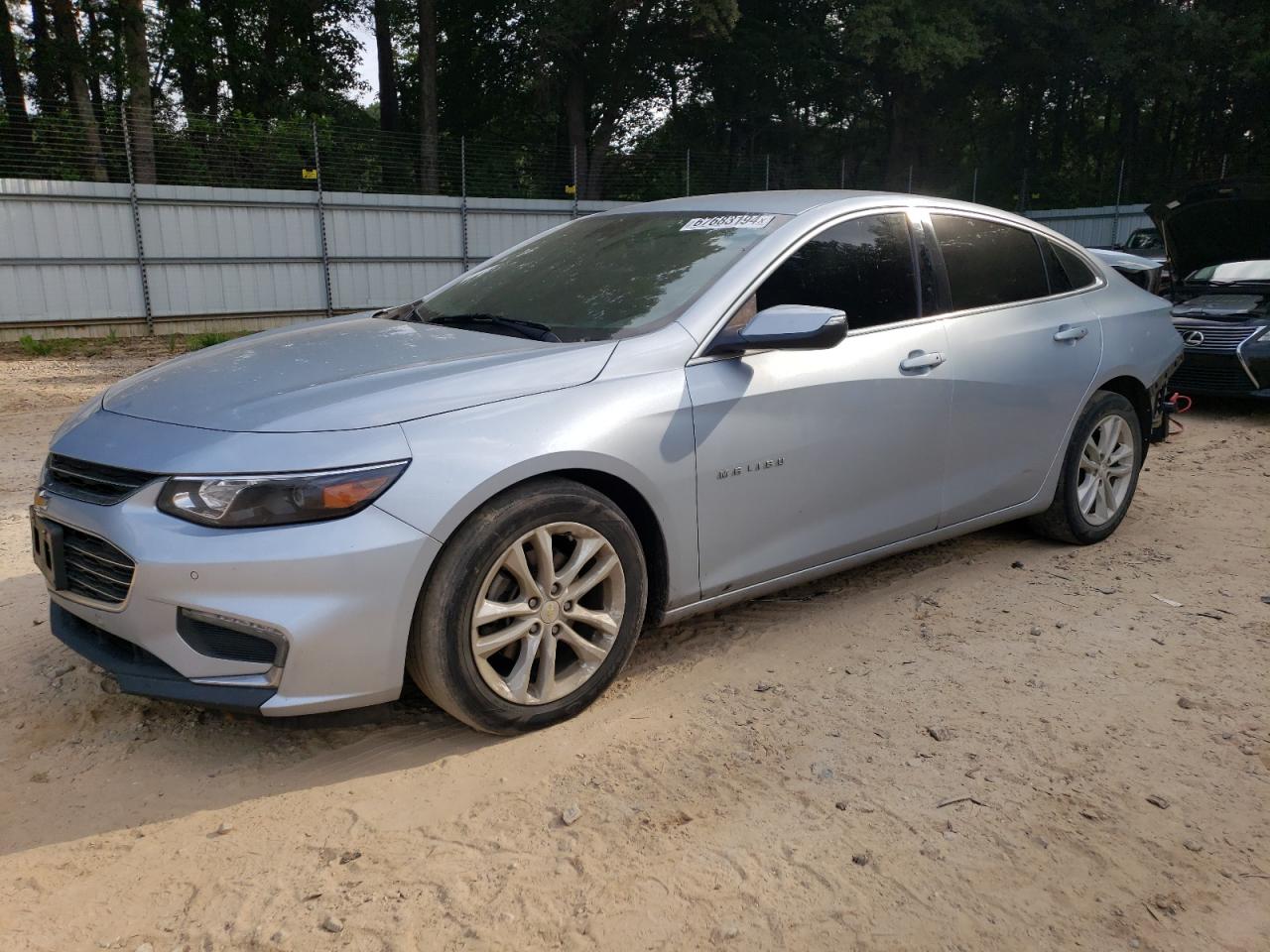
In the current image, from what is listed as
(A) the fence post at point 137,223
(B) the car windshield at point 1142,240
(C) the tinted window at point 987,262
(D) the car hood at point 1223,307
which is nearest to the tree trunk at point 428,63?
(A) the fence post at point 137,223

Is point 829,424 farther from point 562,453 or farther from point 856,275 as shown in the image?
point 562,453

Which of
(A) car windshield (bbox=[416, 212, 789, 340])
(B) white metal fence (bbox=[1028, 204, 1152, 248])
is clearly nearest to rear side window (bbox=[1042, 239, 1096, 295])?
(A) car windshield (bbox=[416, 212, 789, 340])

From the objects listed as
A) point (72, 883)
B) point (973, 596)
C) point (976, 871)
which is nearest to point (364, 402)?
point (72, 883)

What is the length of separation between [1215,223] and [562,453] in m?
7.92

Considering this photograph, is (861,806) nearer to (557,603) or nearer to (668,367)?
(557,603)

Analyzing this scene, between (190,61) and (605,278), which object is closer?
(605,278)

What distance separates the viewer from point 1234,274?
28.9 feet

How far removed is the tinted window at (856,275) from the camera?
3551 mm

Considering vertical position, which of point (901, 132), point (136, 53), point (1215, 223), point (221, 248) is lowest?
point (221, 248)

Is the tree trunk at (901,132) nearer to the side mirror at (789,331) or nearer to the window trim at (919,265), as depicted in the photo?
the window trim at (919,265)

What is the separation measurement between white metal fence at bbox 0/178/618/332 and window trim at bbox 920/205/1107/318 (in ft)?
44.9

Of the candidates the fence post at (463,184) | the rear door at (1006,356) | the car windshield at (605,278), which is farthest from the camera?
the fence post at (463,184)

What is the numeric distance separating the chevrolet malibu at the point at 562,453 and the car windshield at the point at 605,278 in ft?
0.05

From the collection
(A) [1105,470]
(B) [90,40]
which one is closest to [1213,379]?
(A) [1105,470]
